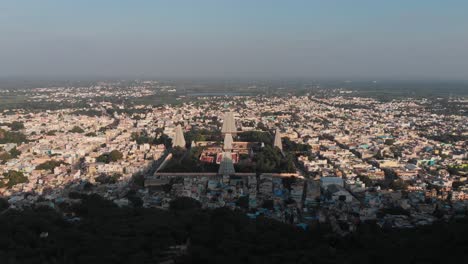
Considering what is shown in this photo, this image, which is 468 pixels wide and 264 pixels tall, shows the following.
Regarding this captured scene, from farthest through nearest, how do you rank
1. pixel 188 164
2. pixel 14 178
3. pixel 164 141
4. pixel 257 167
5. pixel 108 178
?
pixel 164 141, pixel 188 164, pixel 257 167, pixel 108 178, pixel 14 178

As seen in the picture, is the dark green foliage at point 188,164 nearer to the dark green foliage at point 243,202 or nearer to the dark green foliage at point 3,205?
the dark green foliage at point 243,202

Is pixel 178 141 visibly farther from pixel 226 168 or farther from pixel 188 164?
pixel 226 168

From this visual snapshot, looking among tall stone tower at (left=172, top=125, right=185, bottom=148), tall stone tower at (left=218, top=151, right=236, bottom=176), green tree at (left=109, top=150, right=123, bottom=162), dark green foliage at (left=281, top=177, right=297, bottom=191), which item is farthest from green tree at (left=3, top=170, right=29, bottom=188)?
dark green foliage at (left=281, top=177, right=297, bottom=191)

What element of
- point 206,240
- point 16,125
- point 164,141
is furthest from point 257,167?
point 16,125

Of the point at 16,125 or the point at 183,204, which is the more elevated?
the point at 183,204

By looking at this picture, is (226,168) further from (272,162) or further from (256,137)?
(256,137)

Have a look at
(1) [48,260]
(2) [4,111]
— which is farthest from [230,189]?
(2) [4,111]

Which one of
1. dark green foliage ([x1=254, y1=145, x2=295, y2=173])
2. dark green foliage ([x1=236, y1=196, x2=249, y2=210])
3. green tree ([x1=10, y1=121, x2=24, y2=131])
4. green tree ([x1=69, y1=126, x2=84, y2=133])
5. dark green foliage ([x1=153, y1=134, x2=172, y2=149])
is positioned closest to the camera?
dark green foliage ([x1=236, y1=196, x2=249, y2=210])

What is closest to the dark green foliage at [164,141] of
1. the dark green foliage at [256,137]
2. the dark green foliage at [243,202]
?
the dark green foliage at [256,137]

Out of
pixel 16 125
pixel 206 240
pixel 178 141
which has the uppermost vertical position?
pixel 206 240

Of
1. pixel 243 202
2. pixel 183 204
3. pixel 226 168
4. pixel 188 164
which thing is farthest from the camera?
pixel 188 164

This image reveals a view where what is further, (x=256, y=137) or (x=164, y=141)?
(x=256, y=137)

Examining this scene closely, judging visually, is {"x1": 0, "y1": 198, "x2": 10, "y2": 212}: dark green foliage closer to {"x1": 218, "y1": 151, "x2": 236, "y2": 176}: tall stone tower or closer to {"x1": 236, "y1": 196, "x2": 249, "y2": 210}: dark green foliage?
{"x1": 236, "y1": 196, "x2": 249, "y2": 210}: dark green foliage
